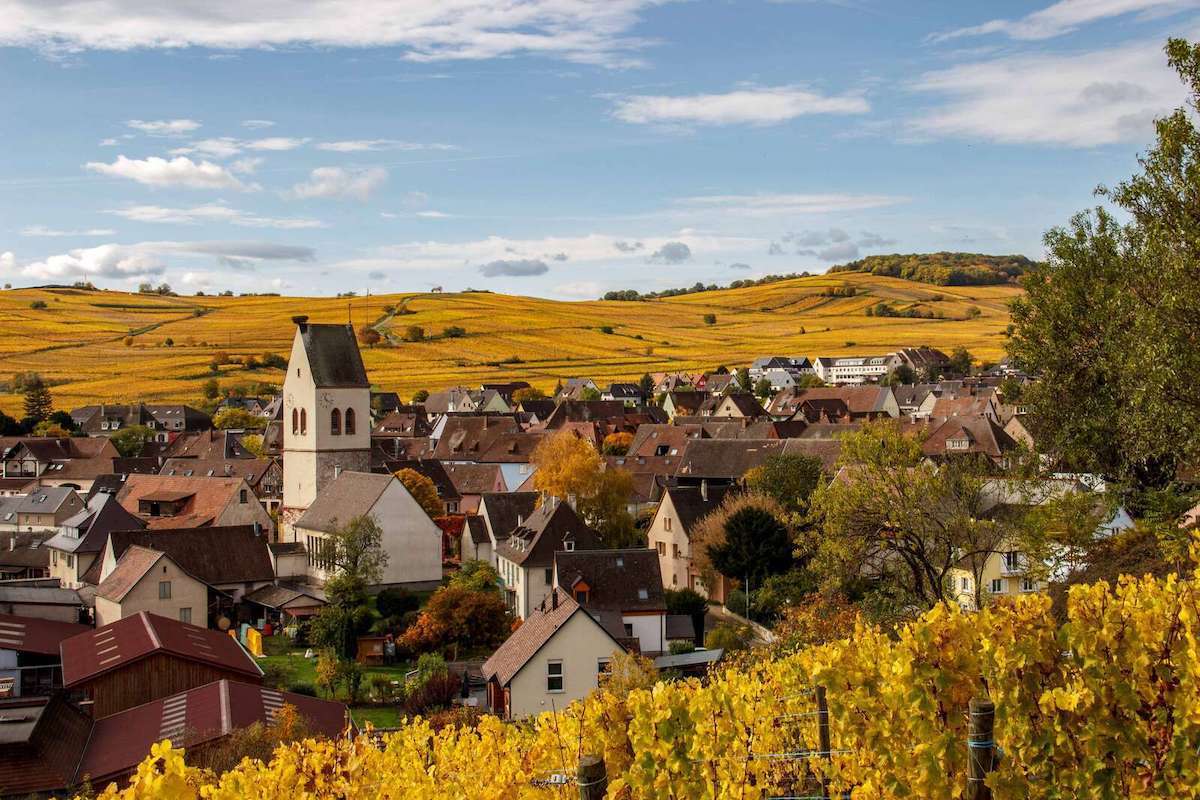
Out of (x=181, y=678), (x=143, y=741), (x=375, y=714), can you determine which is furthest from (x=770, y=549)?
(x=143, y=741)

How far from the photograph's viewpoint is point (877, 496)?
34.4 meters

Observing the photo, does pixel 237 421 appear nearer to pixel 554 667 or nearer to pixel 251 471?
pixel 251 471

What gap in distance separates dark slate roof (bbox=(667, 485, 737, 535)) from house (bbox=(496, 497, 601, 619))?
4865 millimetres

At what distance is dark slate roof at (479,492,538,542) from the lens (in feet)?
204

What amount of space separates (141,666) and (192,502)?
3363 centimetres

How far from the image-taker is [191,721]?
1110 inches

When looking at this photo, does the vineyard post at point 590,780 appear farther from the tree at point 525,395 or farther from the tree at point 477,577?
the tree at point 525,395

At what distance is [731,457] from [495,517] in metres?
22.0

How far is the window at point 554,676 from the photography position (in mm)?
34500

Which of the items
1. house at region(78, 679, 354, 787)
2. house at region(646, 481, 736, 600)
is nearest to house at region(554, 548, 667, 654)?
house at region(646, 481, 736, 600)

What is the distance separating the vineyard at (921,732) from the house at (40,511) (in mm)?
74848

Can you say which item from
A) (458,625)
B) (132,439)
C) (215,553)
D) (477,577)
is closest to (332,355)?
(215,553)

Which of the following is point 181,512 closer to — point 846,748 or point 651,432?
point 651,432

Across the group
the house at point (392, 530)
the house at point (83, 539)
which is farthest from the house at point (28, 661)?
the house at point (83, 539)
